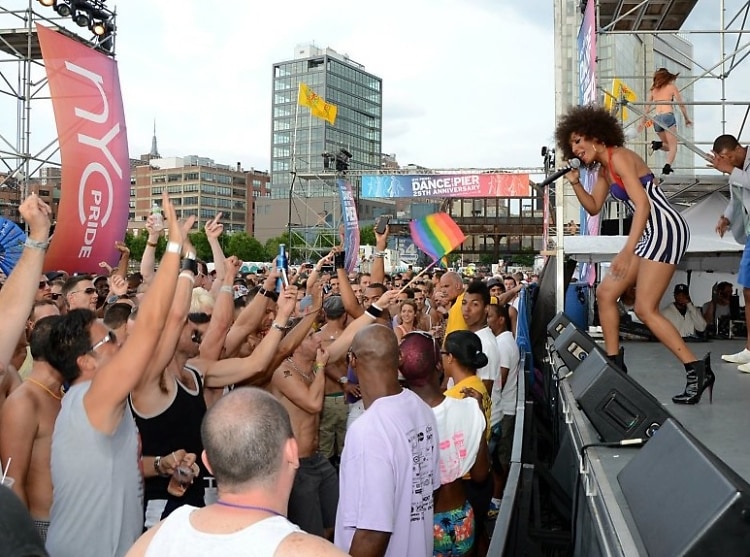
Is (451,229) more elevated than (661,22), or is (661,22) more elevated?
(661,22)

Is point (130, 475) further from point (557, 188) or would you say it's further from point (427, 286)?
point (427, 286)

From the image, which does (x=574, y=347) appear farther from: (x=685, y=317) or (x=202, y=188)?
(x=202, y=188)

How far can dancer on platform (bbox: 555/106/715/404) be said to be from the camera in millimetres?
4008

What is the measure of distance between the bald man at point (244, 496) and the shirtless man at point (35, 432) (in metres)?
1.44

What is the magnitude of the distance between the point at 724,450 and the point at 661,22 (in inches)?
347

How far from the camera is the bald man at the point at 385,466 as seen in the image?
2.46m

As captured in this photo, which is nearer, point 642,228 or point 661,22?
point 642,228

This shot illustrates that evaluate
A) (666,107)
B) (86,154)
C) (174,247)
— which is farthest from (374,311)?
(666,107)

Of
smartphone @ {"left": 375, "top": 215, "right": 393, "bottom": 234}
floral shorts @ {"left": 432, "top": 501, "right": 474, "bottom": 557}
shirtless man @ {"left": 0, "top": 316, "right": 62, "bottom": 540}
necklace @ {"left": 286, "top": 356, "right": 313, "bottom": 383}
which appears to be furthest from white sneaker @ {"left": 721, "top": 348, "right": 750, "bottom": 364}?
shirtless man @ {"left": 0, "top": 316, "right": 62, "bottom": 540}

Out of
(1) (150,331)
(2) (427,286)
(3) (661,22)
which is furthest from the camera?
(2) (427,286)

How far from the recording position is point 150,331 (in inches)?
90.0

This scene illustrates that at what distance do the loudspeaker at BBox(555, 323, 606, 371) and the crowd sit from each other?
81 cm

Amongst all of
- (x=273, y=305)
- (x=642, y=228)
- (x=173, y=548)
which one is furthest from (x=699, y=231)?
(x=173, y=548)

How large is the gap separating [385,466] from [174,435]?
1131mm
